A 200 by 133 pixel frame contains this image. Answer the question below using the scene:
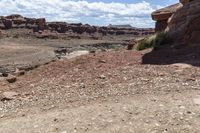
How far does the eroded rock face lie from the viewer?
1384 centimetres

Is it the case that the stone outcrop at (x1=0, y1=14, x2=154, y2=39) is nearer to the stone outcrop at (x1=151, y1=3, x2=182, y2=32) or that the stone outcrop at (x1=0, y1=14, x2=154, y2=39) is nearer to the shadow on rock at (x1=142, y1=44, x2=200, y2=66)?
the stone outcrop at (x1=151, y1=3, x2=182, y2=32)

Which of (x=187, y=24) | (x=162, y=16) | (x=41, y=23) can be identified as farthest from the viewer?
→ (x=41, y=23)

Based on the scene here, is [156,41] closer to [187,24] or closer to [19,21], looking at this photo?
[187,24]

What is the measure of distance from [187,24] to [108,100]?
682 cm

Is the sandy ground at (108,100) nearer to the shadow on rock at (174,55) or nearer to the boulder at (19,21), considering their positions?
the shadow on rock at (174,55)

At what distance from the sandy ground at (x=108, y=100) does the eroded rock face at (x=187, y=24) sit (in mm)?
2493

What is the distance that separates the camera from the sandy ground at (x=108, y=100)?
7.40m

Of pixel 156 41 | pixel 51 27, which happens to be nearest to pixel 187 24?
pixel 156 41

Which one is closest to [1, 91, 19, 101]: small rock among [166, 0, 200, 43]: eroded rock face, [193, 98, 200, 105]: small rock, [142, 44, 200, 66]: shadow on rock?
[142, 44, 200, 66]: shadow on rock

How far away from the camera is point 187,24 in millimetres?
14602

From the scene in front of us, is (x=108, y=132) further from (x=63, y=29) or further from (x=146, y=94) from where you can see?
(x=63, y=29)

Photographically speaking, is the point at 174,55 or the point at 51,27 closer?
the point at 174,55

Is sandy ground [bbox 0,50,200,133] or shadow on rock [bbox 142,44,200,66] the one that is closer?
sandy ground [bbox 0,50,200,133]

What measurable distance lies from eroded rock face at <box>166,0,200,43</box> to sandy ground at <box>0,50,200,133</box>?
249 centimetres
